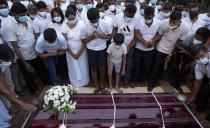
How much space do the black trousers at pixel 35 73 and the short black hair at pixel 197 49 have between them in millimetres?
2846

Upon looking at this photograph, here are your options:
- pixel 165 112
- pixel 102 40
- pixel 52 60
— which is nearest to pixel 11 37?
pixel 52 60

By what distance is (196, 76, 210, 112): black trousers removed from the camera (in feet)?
15.5

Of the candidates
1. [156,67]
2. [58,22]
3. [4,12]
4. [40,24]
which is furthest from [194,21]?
[4,12]

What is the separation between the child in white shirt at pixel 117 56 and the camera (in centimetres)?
478

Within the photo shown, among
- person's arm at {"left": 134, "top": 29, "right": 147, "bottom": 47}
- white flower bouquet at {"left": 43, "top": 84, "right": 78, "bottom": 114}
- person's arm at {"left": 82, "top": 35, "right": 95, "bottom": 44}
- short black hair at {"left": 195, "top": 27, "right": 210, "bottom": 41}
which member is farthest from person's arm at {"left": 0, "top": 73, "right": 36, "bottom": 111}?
short black hair at {"left": 195, "top": 27, "right": 210, "bottom": 41}

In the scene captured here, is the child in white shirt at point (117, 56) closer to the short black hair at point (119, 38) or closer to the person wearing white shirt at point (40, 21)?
the short black hair at point (119, 38)

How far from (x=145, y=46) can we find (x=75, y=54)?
1.37 metres

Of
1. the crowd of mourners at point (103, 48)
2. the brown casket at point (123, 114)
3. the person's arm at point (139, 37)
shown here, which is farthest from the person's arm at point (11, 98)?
the person's arm at point (139, 37)

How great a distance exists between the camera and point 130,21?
16.5ft

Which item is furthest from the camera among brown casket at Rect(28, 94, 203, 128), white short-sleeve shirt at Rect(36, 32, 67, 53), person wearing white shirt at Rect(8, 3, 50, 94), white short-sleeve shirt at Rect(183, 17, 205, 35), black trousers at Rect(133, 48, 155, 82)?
white short-sleeve shirt at Rect(183, 17, 205, 35)

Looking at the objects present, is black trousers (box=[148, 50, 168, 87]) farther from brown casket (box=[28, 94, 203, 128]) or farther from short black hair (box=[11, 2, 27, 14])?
short black hair (box=[11, 2, 27, 14])

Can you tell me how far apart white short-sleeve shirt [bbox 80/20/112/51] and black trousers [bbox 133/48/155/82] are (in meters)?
0.74

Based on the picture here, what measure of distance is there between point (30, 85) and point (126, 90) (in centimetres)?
194

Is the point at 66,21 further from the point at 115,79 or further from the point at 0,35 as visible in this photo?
the point at 115,79
